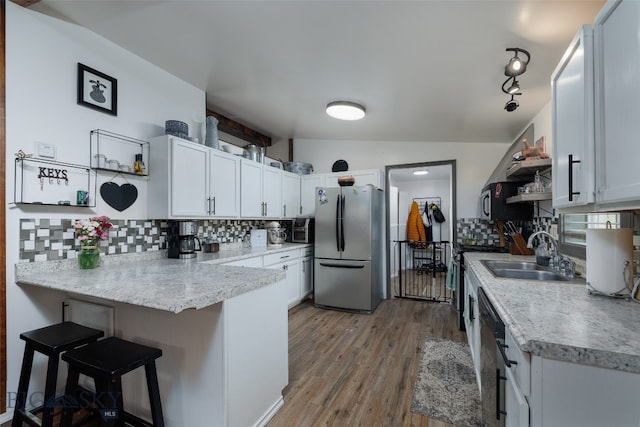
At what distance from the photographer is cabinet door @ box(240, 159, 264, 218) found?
3477 mm

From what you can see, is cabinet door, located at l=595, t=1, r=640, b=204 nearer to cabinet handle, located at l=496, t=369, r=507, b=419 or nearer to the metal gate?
cabinet handle, located at l=496, t=369, r=507, b=419

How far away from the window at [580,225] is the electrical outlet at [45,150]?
3434 mm

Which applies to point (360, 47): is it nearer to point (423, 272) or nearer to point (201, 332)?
point (201, 332)

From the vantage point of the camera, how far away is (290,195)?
4.43 metres

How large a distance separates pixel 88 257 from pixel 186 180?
0.99m

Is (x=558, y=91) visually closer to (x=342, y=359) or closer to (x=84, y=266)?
(x=342, y=359)

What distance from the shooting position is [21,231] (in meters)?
1.85

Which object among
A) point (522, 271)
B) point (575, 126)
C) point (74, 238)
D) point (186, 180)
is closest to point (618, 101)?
point (575, 126)

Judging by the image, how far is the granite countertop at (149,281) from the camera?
130 centimetres

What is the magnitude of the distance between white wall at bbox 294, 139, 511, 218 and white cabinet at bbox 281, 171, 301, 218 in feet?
1.70

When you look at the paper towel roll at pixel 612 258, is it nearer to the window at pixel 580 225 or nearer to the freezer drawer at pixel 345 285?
the window at pixel 580 225

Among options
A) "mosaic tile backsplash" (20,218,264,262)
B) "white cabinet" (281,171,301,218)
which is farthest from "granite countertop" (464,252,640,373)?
"white cabinet" (281,171,301,218)

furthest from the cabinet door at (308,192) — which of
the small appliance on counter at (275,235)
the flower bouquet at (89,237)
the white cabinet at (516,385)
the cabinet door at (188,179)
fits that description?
the white cabinet at (516,385)

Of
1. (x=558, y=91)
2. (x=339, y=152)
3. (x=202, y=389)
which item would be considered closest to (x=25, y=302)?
(x=202, y=389)
